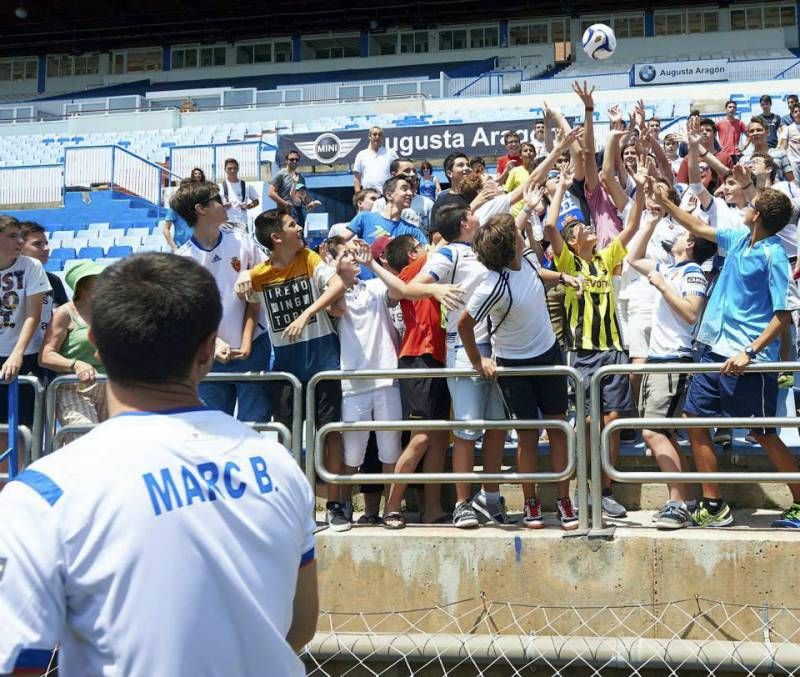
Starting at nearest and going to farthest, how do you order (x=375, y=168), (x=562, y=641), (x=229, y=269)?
(x=562, y=641), (x=229, y=269), (x=375, y=168)

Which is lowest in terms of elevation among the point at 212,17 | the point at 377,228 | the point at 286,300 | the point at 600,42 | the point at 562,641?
the point at 562,641

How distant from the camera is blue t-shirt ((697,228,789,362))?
5.57 m

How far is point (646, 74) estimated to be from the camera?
31.7 m

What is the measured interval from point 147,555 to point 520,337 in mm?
4186

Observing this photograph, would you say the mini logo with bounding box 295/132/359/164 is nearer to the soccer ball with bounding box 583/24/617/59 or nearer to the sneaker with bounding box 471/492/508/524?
the soccer ball with bounding box 583/24/617/59

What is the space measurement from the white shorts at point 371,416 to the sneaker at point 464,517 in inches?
20.3

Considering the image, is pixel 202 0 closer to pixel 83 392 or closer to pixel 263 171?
pixel 263 171

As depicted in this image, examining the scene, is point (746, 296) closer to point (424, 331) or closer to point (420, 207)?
point (424, 331)

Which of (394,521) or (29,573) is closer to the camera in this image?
(29,573)

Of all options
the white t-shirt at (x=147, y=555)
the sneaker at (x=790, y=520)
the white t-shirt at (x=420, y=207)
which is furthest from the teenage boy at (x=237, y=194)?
the white t-shirt at (x=147, y=555)

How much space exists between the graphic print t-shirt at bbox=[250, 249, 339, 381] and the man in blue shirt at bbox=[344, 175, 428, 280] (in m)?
1.45

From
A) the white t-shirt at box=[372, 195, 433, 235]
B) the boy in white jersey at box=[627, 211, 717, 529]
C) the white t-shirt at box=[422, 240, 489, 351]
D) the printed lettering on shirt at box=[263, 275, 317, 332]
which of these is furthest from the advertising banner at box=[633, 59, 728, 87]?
the printed lettering on shirt at box=[263, 275, 317, 332]

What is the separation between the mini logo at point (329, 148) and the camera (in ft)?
63.1

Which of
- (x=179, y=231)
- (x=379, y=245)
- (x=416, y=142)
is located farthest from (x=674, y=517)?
(x=416, y=142)
